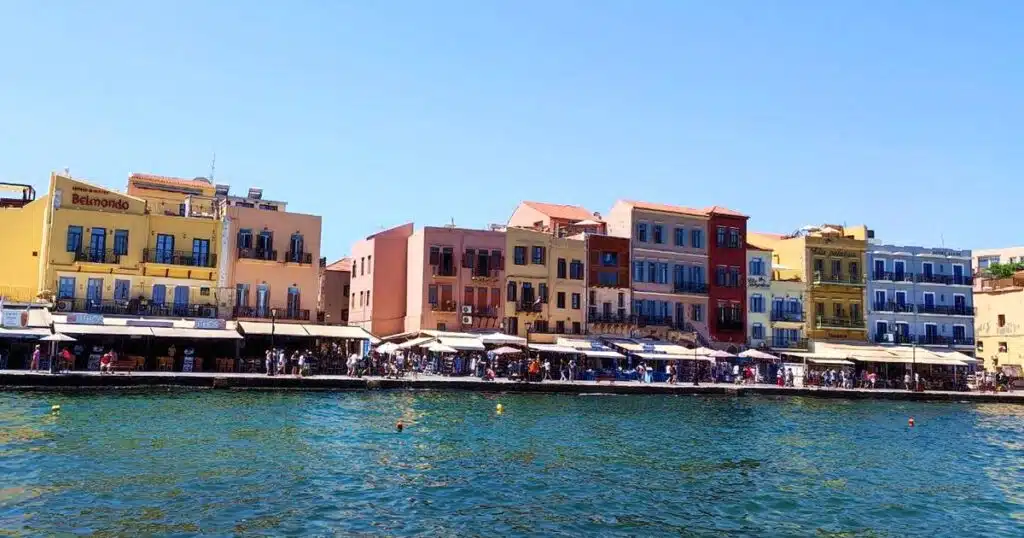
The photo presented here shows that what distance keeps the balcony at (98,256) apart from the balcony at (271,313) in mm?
6748

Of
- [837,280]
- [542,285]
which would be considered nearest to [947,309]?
[837,280]

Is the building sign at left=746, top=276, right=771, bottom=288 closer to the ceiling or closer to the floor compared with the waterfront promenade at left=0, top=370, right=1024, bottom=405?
closer to the ceiling

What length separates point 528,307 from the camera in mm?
58219

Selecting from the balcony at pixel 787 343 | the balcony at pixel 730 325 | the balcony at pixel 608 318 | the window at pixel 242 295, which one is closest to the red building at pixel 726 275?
the balcony at pixel 730 325

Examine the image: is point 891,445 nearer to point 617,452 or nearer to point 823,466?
point 823,466

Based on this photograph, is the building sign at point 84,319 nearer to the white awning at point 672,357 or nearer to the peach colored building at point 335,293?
the peach colored building at point 335,293

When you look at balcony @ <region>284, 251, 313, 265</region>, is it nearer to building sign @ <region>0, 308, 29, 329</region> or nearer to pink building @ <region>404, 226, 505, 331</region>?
pink building @ <region>404, 226, 505, 331</region>

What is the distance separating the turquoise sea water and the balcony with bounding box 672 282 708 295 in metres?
25.9

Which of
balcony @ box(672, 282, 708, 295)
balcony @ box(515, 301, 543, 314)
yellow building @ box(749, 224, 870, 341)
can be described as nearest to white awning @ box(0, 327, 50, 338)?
balcony @ box(515, 301, 543, 314)

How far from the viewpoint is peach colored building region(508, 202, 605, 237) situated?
62.6 m

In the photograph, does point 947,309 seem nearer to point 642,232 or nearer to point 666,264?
point 666,264

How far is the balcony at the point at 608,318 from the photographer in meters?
59.9

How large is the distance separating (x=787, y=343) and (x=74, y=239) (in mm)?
46786

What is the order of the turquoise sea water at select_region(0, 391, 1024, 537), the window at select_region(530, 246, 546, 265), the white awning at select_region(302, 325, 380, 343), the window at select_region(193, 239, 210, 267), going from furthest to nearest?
1. the window at select_region(530, 246, 546, 265)
2. the window at select_region(193, 239, 210, 267)
3. the white awning at select_region(302, 325, 380, 343)
4. the turquoise sea water at select_region(0, 391, 1024, 537)
